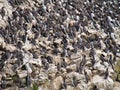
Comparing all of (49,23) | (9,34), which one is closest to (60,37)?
(49,23)

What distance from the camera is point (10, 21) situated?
2741 cm

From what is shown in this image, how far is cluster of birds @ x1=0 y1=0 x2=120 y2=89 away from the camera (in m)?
25.3

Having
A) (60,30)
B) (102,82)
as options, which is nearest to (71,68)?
(102,82)

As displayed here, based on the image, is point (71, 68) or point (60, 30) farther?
point (60, 30)

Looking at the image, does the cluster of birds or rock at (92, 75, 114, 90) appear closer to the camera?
rock at (92, 75, 114, 90)

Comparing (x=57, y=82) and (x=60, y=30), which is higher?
(x=60, y=30)

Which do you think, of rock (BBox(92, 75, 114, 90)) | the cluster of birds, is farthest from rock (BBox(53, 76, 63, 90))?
rock (BBox(92, 75, 114, 90))

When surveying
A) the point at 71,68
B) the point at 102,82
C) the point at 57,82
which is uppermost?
the point at 71,68

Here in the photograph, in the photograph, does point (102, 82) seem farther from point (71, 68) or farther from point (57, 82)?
point (57, 82)

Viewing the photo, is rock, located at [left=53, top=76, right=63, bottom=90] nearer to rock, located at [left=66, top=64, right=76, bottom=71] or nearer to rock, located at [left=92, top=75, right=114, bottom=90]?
rock, located at [left=66, top=64, right=76, bottom=71]

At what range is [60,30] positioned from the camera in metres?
29.8

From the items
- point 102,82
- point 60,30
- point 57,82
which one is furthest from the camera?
point 60,30

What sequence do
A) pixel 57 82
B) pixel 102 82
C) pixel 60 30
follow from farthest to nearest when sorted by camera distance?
pixel 60 30 < pixel 102 82 < pixel 57 82

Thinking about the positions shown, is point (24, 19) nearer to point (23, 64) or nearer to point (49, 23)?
point (49, 23)
